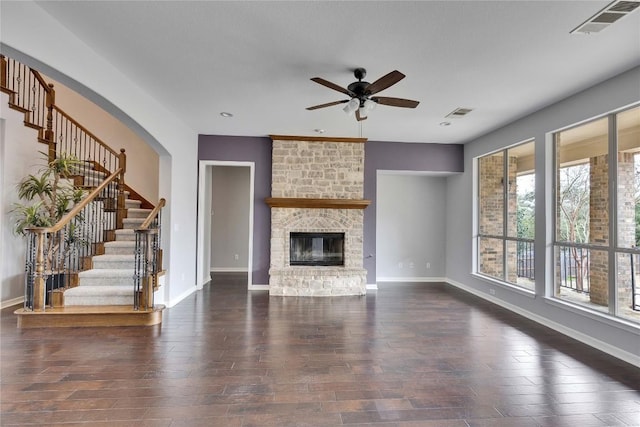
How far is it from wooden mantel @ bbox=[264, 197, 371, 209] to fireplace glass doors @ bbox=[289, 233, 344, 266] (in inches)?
22.5

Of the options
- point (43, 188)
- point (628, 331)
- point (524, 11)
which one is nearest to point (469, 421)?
point (628, 331)

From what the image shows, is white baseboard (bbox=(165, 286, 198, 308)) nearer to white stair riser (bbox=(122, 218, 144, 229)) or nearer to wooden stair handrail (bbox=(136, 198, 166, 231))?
wooden stair handrail (bbox=(136, 198, 166, 231))

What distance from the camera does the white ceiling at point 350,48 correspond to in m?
2.36

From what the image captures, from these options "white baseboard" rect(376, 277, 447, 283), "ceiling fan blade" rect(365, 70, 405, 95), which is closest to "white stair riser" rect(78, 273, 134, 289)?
"ceiling fan blade" rect(365, 70, 405, 95)

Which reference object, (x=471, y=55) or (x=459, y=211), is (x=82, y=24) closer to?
(x=471, y=55)

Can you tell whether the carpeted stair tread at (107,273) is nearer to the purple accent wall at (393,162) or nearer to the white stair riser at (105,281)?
the white stair riser at (105,281)

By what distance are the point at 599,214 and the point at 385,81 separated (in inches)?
116

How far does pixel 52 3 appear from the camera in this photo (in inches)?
91.3

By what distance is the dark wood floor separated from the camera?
2166 mm

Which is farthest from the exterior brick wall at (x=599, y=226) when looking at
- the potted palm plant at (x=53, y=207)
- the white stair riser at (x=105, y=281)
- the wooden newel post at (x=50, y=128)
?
the wooden newel post at (x=50, y=128)

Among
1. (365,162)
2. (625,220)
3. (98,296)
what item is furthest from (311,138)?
(625,220)

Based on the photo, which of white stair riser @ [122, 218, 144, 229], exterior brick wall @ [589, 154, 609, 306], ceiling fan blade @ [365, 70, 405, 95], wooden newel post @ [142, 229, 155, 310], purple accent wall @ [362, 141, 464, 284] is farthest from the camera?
purple accent wall @ [362, 141, 464, 284]

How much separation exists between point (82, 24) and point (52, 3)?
10.0 inches

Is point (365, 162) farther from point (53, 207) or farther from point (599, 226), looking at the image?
point (53, 207)
